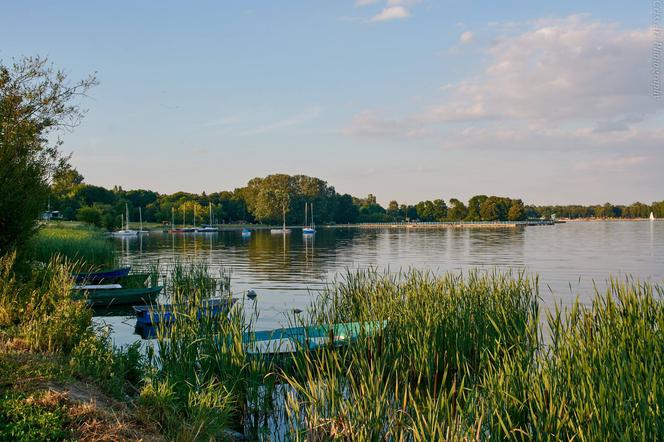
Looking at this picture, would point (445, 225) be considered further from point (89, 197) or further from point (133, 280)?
point (133, 280)

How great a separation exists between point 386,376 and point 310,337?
6.45 ft

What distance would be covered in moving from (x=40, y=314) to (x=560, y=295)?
74.9 ft

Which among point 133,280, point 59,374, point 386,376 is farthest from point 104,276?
point 386,376

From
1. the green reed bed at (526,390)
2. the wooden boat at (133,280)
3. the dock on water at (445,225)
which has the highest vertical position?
the green reed bed at (526,390)

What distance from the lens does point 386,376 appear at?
32.4ft

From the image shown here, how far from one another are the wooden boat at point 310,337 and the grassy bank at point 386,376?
8.5 inches

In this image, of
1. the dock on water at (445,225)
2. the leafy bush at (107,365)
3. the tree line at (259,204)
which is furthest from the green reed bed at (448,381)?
the dock on water at (445,225)

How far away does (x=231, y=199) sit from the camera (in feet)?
549

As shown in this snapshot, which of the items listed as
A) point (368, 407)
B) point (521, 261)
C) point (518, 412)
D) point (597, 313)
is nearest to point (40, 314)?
point (368, 407)

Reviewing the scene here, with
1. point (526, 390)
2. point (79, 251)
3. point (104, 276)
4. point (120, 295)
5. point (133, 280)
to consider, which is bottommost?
point (120, 295)

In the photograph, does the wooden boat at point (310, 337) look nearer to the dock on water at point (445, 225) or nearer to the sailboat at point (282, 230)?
the sailboat at point (282, 230)

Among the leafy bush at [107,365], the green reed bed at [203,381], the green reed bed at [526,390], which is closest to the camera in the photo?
the green reed bed at [526,390]

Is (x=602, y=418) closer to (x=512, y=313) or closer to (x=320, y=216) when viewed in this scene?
(x=512, y=313)

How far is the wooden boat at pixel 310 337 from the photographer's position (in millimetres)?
9180
